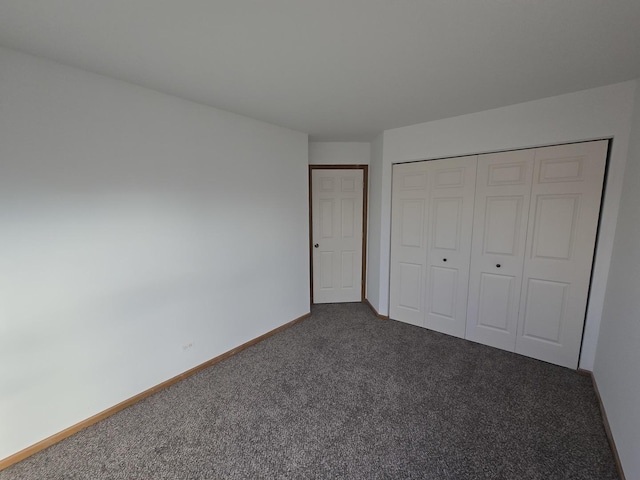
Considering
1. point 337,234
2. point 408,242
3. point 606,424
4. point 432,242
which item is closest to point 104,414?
point 337,234

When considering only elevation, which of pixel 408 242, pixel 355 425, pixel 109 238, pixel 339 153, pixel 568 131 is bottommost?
pixel 355 425

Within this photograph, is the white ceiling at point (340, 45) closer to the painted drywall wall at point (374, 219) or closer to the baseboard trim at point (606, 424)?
the painted drywall wall at point (374, 219)

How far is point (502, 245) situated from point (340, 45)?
93.3 inches

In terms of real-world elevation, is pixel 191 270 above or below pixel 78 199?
below

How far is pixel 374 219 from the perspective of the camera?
12.1 feet


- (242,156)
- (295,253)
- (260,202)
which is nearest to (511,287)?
(295,253)

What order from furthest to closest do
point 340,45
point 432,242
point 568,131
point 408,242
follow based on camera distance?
point 408,242 < point 432,242 < point 568,131 < point 340,45

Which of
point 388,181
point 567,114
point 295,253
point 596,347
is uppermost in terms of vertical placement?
point 567,114

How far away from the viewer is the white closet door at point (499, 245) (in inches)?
100

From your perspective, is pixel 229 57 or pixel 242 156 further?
pixel 242 156

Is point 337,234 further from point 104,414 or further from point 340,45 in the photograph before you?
point 104,414

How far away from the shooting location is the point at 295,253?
3404 millimetres

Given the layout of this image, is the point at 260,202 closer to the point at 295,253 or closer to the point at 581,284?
the point at 295,253

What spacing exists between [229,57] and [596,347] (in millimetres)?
3559
